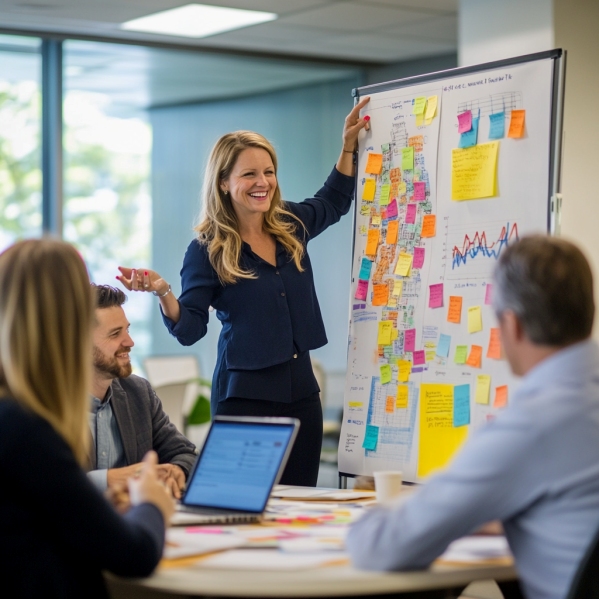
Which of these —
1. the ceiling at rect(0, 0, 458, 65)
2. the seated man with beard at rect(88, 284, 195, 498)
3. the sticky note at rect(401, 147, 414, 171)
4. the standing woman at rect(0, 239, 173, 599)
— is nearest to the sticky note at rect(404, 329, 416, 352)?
the sticky note at rect(401, 147, 414, 171)

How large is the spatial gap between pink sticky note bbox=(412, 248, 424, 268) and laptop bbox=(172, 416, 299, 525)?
1068mm

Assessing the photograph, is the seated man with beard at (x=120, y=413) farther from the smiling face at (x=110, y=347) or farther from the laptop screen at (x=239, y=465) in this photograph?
the laptop screen at (x=239, y=465)

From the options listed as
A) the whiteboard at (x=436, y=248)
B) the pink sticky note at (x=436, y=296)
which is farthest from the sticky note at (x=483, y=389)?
the pink sticky note at (x=436, y=296)

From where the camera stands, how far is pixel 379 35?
6.31 metres

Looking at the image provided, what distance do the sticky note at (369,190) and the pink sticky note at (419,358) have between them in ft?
1.93

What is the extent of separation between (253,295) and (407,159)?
68 centimetres

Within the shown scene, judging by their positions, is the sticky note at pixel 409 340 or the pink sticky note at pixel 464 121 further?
the sticky note at pixel 409 340

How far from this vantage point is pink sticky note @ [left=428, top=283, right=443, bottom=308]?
2.97 metres

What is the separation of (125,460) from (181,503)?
40 centimetres

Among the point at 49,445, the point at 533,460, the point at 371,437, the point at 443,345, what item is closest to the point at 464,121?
Result: the point at 443,345

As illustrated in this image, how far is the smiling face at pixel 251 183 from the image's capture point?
10.6 ft

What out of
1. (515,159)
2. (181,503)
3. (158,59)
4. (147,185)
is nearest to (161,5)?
(158,59)

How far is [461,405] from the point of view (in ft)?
9.39

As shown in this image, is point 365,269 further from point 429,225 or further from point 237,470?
point 237,470
